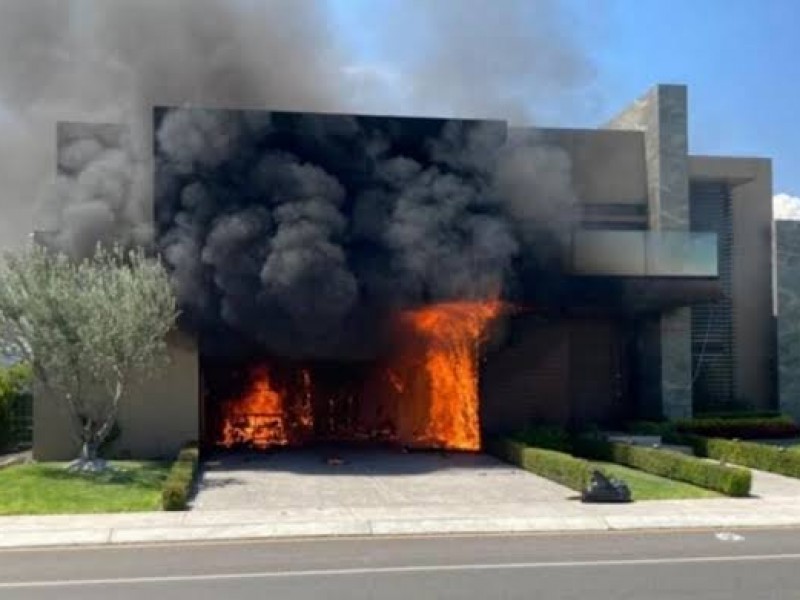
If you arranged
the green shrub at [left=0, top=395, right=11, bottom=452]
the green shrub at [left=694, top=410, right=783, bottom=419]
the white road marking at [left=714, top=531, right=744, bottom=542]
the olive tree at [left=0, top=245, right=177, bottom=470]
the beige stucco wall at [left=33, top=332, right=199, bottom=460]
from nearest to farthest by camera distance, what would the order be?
1. the white road marking at [left=714, top=531, right=744, bottom=542]
2. the olive tree at [left=0, top=245, right=177, bottom=470]
3. the beige stucco wall at [left=33, top=332, right=199, bottom=460]
4. the green shrub at [left=694, top=410, right=783, bottom=419]
5. the green shrub at [left=0, top=395, right=11, bottom=452]

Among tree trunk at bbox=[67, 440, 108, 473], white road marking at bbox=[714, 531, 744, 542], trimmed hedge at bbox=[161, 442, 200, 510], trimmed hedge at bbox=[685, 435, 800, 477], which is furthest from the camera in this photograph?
trimmed hedge at bbox=[685, 435, 800, 477]

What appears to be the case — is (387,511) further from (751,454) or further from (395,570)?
(751,454)

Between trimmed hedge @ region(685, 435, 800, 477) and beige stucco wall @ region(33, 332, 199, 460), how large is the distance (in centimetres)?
1056

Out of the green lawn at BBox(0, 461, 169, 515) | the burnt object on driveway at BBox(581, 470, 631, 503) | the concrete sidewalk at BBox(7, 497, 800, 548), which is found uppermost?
the burnt object on driveway at BBox(581, 470, 631, 503)

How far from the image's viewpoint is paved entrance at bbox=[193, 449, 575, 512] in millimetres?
14109

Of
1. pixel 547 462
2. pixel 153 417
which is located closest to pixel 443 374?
pixel 153 417

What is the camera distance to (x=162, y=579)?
8.50 meters

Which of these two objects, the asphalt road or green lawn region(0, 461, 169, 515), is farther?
green lawn region(0, 461, 169, 515)

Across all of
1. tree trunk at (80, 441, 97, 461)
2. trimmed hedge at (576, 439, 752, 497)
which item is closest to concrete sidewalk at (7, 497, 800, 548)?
trimmed hedge at (576, 439, 752, 497)

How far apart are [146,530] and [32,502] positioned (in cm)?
310

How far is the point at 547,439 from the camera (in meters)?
20.5

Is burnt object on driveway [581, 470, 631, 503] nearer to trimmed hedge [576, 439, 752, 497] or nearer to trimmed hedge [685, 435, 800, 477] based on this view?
trimmed hedge [576, 439, 752, 497]

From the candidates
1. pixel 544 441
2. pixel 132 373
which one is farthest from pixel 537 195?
pixel 132 373

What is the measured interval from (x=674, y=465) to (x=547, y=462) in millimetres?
2084
